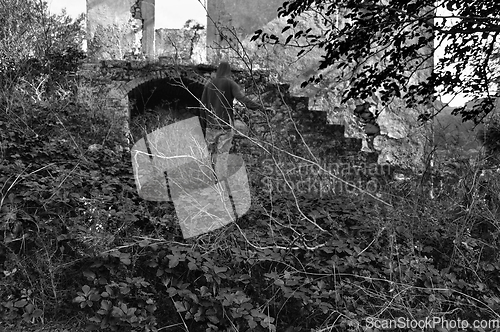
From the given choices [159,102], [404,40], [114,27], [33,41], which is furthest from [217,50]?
[404,40]

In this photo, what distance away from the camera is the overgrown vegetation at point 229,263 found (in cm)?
282

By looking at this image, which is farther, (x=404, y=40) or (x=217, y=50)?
(x=217, y=50)

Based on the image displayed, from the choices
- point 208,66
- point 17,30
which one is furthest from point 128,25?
point 208,66

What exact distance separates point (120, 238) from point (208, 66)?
17.0ft

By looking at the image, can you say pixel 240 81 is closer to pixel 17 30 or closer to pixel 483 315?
pixel 17 30

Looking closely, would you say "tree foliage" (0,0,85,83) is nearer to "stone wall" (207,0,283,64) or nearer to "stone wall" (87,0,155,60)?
"stone wall" (87,0,155,60)

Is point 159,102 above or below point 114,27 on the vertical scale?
below

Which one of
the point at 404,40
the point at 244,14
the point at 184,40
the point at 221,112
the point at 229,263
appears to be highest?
the point at 244,14

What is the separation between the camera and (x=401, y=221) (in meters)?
3.66

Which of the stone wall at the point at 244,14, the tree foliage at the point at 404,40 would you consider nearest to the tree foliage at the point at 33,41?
the stone wall at the point at 244,14

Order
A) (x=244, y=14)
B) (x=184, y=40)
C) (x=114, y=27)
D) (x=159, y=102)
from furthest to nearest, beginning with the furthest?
(x=184, y=40) < (x=244, y=14) < (x=114, y=27) < (x=159, y=102)

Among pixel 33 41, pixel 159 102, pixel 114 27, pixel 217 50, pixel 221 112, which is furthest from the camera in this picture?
pixel 114 27

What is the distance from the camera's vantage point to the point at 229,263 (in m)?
3.16

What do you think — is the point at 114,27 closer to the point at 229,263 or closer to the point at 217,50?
the point at 217,50
